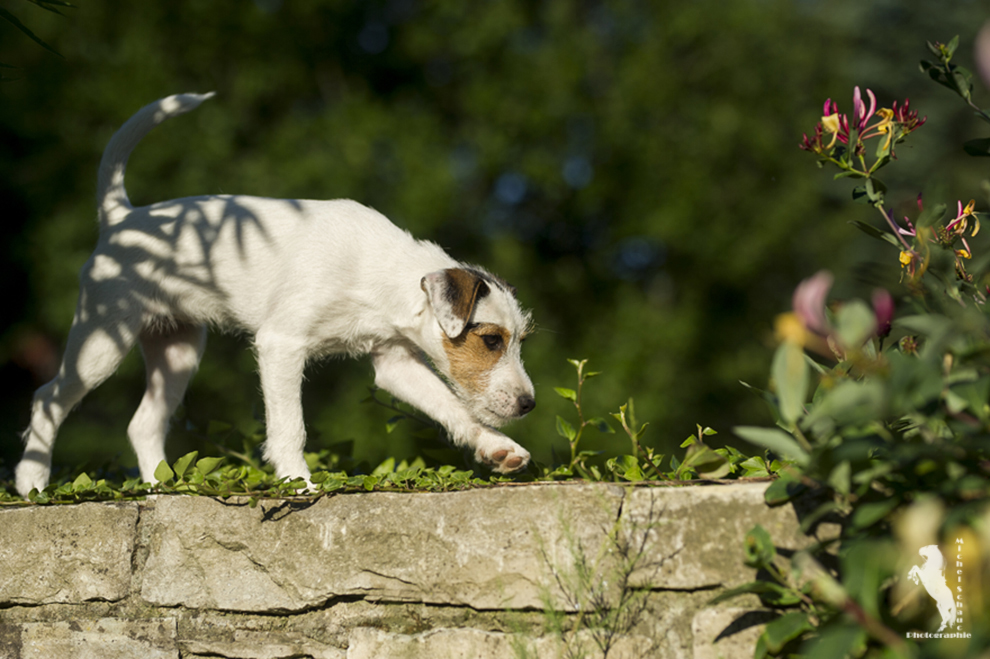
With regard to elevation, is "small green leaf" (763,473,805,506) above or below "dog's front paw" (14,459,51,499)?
above

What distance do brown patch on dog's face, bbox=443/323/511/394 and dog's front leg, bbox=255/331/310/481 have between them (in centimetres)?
69

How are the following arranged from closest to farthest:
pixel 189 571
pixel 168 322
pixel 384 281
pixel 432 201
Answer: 1. pixel 189 571
2. pixel 384 281
3. pixel 168 322
4. pixel 432 201

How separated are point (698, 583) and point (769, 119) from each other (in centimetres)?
1436

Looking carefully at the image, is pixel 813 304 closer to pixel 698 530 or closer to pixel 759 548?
pixel 759 548

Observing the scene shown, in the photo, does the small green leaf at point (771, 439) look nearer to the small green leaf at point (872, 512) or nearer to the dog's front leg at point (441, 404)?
the small green leaf at point (872, 512)

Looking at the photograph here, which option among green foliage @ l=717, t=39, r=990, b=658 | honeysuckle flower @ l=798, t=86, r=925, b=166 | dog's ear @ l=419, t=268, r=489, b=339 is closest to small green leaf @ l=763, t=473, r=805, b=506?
green foliage @ l=717, t=39, r=990, b=658

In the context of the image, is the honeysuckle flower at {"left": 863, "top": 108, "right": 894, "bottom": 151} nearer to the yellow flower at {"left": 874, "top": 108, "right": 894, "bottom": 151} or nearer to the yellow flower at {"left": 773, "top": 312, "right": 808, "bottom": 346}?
the yellow flower at {"left": 874, "top": 108, "right": 894, "bottom": 151}

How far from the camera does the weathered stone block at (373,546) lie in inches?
93.8

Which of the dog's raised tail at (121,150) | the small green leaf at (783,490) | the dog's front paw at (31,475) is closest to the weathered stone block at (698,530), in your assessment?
the small green leaf at (783,490)

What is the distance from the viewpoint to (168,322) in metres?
4.12

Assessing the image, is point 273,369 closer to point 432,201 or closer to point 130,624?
point 130,624

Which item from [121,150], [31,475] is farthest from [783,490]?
[121,150]

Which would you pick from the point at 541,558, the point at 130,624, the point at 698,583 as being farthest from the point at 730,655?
the point at 130,624

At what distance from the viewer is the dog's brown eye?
362 centimetres
